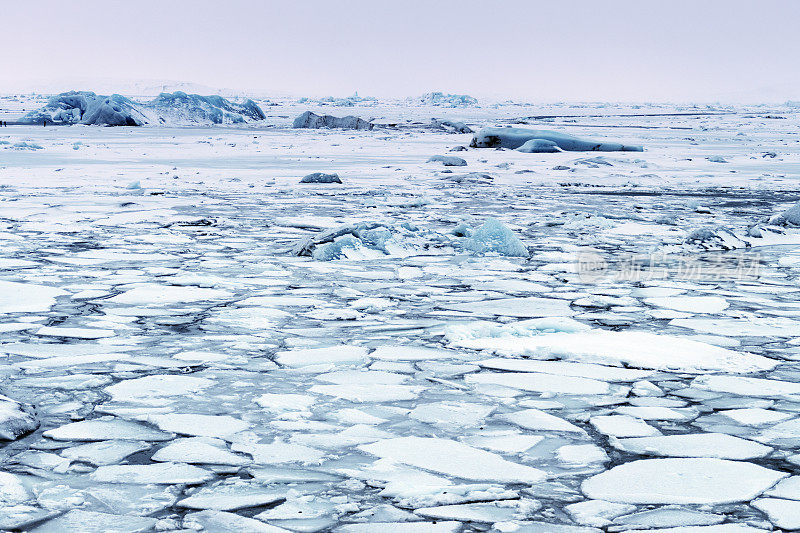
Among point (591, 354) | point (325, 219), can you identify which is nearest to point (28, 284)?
point (591, 354)

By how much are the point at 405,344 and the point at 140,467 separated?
1280 mm

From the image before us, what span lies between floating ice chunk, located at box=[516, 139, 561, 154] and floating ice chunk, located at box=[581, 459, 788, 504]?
44.4 ft

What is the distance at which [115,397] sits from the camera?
241cm

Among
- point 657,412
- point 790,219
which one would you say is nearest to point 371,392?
point 657,412

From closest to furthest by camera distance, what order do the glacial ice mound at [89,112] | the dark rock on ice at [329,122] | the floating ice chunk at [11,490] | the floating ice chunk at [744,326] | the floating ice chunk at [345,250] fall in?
the floating ice chunk at [11,490]
the floating ice chunk at [744,326]
the floating ice chunk at [345,250]
the glacial ice mound at [89,112]
the dark rock on ice at [329,122]

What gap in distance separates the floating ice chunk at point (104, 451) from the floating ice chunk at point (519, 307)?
1.78m

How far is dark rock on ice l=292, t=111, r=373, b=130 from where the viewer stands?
2381cm

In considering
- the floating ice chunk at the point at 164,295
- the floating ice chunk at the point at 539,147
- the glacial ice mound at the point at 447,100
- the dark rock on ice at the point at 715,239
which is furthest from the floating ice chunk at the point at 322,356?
the glacial ice mound at the point at 447,100

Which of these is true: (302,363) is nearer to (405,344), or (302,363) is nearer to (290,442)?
(405,344)

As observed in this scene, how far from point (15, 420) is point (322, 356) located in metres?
1.00

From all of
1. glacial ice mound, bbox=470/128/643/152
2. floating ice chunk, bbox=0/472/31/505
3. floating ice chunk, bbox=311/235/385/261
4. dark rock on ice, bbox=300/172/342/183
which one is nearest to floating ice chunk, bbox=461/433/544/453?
floating ice chunk, bbox=0/472/31/505

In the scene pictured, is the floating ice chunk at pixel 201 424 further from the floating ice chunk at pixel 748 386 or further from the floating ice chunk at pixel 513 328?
the floating ice chunk at pixel 748 386

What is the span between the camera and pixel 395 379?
8.66ft

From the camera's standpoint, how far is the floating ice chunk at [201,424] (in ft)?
7.04
